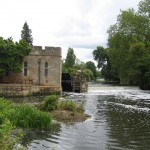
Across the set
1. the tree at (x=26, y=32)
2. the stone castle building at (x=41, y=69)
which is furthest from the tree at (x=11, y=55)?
the tree at (x=26, y=32)

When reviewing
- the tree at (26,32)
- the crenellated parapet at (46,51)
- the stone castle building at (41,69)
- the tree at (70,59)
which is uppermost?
the tree at (26,32)

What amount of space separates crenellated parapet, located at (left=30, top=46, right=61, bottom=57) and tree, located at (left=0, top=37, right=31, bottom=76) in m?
2.93

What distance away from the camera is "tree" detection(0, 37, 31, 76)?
117 feet

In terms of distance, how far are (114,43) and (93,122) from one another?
44032mm

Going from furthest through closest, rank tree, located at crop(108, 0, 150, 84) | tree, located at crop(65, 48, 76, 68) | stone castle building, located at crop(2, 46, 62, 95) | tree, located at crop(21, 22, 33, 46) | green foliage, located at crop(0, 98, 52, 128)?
1. tree, located at crop(65, 48, 76, 68)
2. tree, located at crop(21, 22, 33, 46)
3. tree, located at crop(108, 0, 150, 84)
4. stone castle building, located at crop(2, 46, 62, 95)
5. green foliage, located at crop(0, 98, 52, 128)

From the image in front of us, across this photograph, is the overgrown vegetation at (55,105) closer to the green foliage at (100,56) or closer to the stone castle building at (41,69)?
the stone castle building at (41,69)

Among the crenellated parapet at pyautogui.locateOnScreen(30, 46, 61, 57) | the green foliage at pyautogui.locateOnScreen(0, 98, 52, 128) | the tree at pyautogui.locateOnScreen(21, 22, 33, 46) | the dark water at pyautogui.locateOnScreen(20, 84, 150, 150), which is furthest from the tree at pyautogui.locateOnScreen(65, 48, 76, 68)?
the green foliage at pyautogui.locateOnScreen(0, 98, 52, 128)

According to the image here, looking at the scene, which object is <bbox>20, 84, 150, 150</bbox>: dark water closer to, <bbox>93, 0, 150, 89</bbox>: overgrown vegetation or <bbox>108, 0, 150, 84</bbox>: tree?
<bbox>93, 0, 150, 89</bbox>: overgrown vegetation

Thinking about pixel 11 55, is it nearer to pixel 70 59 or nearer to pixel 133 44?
pixel 133 44

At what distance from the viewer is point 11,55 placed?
3616 cm

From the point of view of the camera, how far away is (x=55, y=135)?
15.5m

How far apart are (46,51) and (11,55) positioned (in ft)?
19.7

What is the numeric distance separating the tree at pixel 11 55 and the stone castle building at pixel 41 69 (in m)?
2.66

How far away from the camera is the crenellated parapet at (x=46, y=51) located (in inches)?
1604
